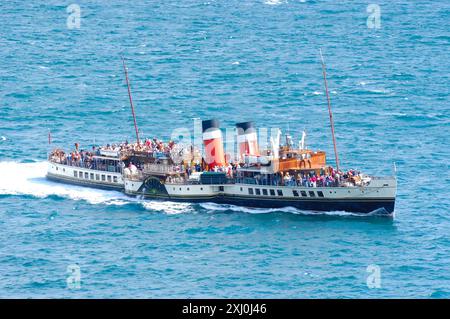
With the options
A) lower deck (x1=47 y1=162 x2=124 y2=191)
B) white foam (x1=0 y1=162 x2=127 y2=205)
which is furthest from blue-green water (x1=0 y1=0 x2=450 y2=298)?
lower deck (x1=47 y1=162 x2=124 y2=191)

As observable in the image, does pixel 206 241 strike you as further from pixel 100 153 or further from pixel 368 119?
pixel 368 119

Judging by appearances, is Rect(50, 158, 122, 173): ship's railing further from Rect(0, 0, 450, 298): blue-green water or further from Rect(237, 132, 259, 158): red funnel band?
Rect(237, 132, 259, 158): red funnel band

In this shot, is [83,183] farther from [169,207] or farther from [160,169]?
[169,207]

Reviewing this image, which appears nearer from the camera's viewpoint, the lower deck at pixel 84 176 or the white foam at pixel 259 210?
the white foam at pixel 259 210

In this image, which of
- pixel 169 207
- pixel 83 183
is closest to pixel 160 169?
pixel 169 207

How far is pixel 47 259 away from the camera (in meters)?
126

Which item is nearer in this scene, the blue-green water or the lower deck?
the blue-green water

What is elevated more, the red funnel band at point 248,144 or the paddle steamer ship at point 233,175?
the red funnel band at point 248,144

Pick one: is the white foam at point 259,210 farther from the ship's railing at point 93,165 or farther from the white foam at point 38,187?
the ship's railing at point 93,165

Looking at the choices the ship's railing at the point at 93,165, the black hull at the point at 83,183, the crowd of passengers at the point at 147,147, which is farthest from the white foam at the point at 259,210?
the ship's railing at the point at 93,165

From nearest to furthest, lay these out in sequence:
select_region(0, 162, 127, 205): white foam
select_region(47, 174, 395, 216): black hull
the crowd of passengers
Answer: select_region(47, 174, 395, 216): black hull < select_region(0, 162, 127, 205): white foam < the crowd of passengers

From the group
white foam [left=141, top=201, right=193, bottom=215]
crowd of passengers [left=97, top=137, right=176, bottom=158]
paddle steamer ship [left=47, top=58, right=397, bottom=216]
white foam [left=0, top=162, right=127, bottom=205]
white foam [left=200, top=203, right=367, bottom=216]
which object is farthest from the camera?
crowd of passengers [left=97, top=137, right=176, bottom=158]

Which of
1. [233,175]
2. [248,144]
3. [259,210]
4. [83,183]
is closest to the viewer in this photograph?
[259,210]

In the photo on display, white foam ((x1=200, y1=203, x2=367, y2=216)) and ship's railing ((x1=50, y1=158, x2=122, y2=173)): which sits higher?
ship's railing ((x1=50, y1=158, x2=122, y2=173))
